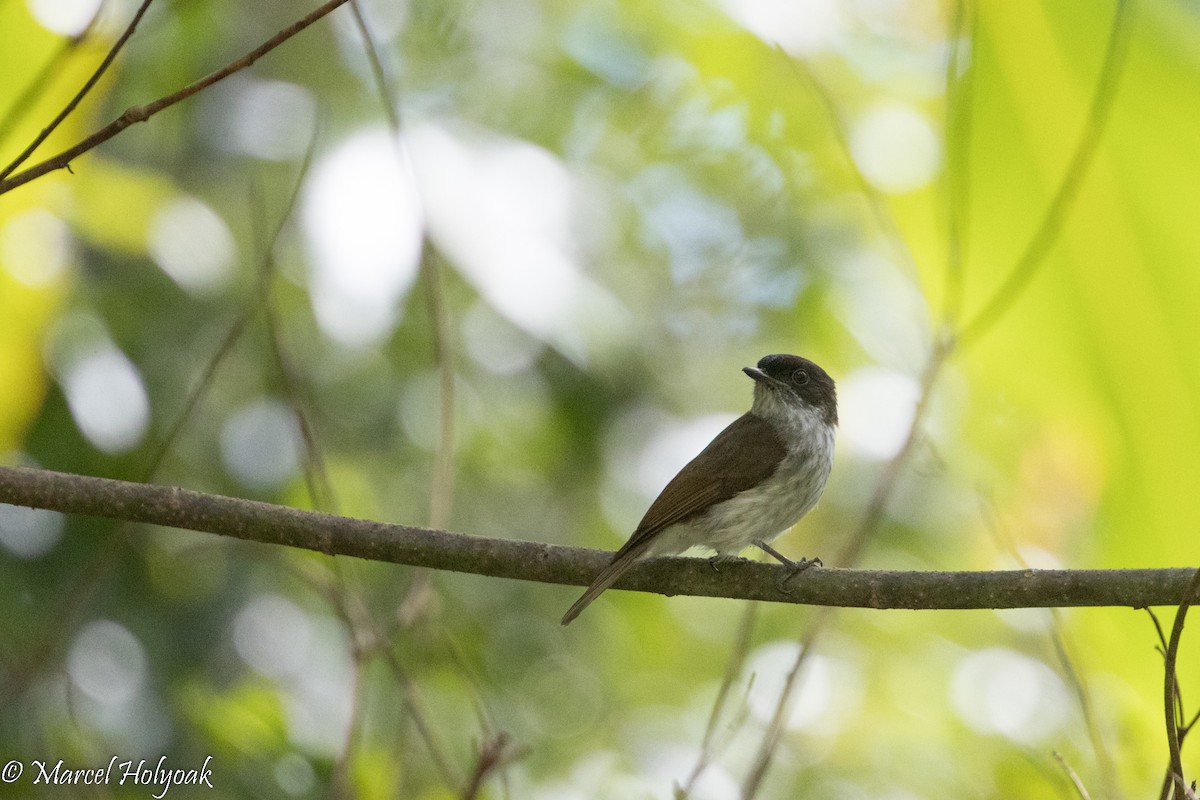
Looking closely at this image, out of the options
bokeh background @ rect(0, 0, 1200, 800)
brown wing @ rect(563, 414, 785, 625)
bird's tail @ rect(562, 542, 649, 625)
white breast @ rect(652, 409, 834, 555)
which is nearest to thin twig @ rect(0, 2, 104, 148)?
bokeh background @ rect(0, 0, 1200, 800)

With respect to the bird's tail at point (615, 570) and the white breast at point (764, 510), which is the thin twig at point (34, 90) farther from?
the white breast at point (764, 510)

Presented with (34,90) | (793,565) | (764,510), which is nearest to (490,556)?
(793,565)

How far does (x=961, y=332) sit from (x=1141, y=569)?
63cm

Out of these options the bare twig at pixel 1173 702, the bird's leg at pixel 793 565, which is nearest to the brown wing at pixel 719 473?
the bird's leg at pixel 793 565

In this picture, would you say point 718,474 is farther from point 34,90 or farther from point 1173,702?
point 34,90

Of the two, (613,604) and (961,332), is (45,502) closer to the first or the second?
(961,332)

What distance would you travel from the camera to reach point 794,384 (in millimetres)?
4668

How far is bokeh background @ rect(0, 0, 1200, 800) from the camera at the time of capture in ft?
7.64

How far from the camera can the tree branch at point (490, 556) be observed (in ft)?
8.20

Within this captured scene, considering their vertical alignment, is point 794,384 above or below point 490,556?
below

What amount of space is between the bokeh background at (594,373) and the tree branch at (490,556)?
0.10m

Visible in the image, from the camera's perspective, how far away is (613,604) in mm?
5820

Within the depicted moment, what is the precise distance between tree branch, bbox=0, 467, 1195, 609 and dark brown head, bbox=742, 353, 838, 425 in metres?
1.77

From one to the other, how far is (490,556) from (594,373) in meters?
3.25
